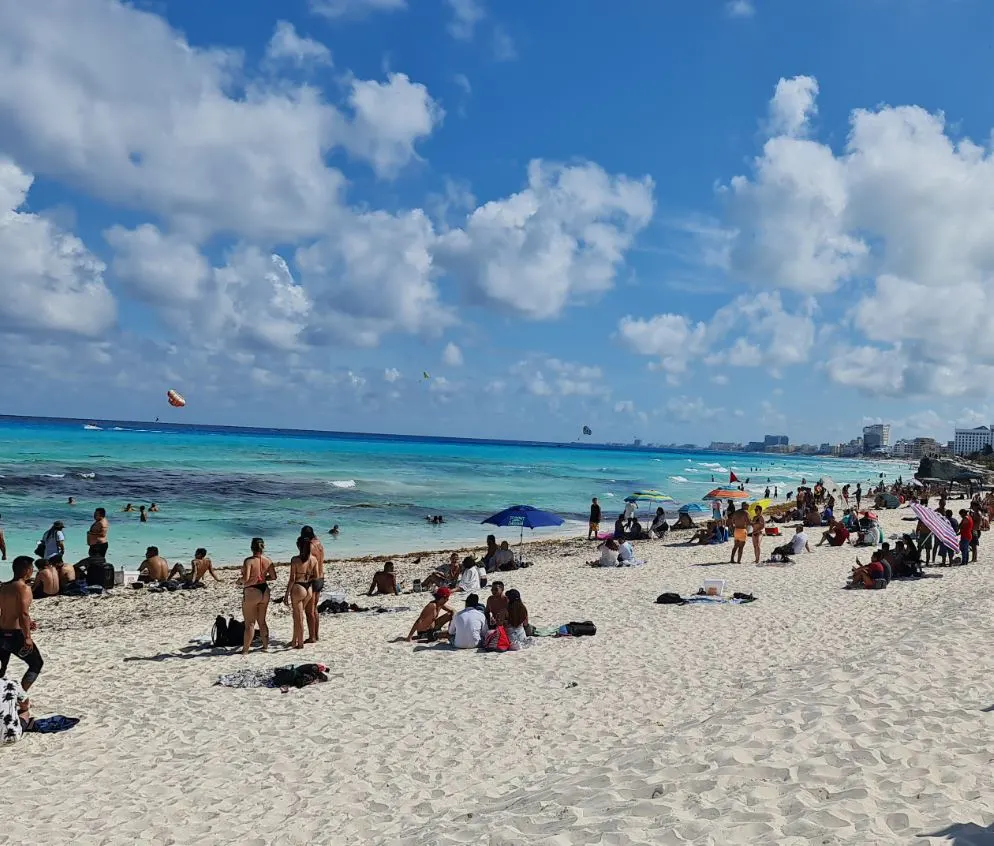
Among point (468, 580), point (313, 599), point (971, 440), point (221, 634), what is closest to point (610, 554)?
point (468, 580)

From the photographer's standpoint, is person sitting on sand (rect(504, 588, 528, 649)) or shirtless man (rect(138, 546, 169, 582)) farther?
shirtless man (rect(138, 546, 169, 582))

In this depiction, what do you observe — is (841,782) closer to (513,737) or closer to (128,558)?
(513,737)

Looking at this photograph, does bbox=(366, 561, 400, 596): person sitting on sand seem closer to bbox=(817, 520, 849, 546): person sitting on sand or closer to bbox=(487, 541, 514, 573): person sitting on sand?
bbox=(487, 541, 514, 573): person sitting on sand

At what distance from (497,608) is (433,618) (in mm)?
959

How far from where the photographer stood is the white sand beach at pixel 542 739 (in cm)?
457

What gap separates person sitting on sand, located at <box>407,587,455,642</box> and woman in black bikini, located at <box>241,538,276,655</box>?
2168 millimetres

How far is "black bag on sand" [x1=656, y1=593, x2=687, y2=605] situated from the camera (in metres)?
13.2

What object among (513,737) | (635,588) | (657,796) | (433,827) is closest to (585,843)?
(657,796)

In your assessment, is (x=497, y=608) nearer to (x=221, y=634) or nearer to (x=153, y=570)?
(x=221, y=634)

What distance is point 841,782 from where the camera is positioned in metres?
4.73

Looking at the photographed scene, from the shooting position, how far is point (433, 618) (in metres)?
10.8

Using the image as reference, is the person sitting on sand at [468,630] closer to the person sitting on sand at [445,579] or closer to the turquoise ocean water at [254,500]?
the person sitting on sand at [445,579]

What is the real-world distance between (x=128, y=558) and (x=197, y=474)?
3011 centimetres

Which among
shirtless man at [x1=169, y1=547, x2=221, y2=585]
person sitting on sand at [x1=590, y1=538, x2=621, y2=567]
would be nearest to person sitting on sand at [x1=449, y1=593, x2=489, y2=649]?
shirtless man at [x1=169, y1=547, x2=221, y2=585]
